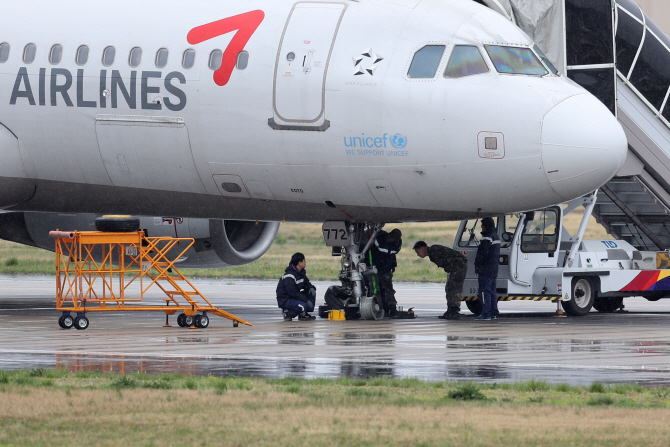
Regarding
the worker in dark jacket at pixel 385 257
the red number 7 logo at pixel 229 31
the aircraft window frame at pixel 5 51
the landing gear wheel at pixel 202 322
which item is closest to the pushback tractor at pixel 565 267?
the worker in dark jacket at pixel 385 257

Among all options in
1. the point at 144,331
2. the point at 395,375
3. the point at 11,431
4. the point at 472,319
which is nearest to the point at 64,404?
the point at 11,431

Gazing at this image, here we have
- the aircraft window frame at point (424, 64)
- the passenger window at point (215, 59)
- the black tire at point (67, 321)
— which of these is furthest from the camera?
the passenger window at point (215, 59)

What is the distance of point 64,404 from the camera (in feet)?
31.3

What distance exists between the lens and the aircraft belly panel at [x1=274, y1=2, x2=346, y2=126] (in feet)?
59.0

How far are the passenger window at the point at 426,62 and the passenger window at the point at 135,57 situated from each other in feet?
14.7

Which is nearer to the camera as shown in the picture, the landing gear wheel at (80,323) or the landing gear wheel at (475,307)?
the landing gear wheel at (80,323)

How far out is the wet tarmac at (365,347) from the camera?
12055mm

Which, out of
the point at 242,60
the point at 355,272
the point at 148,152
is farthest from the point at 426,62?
the point at 148,152

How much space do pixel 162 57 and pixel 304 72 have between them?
2.47 m

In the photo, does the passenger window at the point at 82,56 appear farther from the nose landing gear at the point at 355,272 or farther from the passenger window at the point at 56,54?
the nose landing gear at the point at 355,272

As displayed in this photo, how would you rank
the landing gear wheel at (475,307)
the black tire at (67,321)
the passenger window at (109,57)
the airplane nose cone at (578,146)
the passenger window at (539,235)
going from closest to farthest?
the airplane nose cone at (578,146)
the black tire at (67,321)
the passenger window at (109,57)
the passenger window at (539,235)
the landing gear wheel at (475,307)

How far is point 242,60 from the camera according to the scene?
1845 cm

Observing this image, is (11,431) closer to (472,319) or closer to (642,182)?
(472,319)

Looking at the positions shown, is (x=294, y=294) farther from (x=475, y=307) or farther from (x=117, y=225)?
(x=475, y=307)
